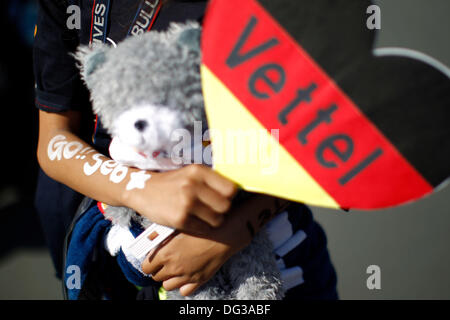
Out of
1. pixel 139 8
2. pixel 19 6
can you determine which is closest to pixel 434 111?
pixel 139 8

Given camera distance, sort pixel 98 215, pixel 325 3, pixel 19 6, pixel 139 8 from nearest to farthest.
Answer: pixel 325 3 < pixel 139 8 < pixel 98 215 < pixel 19 6

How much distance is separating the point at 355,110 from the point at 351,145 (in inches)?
1.5

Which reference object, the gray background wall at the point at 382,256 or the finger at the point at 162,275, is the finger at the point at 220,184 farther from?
the gray background wall at the point at 382,256

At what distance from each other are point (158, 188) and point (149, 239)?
10 centimetres

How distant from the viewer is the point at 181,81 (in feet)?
1.22

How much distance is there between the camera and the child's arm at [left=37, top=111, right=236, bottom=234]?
1.37 feet

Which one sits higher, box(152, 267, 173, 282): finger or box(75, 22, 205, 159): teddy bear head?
box(75, 22, 205, 159): teddy bear head

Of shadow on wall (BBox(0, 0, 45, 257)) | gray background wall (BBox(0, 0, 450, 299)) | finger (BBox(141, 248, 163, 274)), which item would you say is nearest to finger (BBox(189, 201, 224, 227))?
finger (BBox(141, 248, 163, 274))

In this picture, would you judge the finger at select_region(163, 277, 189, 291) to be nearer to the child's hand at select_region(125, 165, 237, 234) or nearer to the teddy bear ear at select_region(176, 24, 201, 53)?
the child's hand at select_region(125, 165, 237, 234)

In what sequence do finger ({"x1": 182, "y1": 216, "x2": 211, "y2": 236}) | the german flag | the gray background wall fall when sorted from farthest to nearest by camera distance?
the gray background wall
finger ({"x1": 182, "y1": 216, "x2": 211, "y2": 236})
the german flag

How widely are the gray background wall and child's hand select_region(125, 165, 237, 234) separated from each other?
1.02 meters

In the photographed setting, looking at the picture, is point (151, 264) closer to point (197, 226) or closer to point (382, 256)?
point (197, 226)

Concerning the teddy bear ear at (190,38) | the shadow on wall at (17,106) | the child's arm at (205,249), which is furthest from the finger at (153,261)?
the shadow on wall at (17,106)
